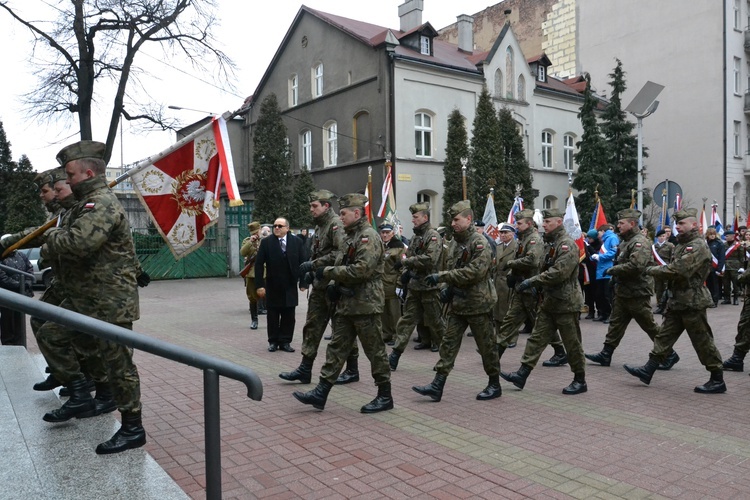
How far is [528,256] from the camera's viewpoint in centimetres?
840

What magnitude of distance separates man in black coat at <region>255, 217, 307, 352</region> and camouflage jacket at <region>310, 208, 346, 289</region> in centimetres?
230

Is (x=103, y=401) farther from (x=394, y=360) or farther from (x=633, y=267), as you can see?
(x=633, y=267)

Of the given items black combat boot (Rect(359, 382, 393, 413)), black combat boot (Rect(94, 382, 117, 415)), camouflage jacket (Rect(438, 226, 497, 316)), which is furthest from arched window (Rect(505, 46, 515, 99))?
black combat boot (Rect(94, 382, 117, 415))

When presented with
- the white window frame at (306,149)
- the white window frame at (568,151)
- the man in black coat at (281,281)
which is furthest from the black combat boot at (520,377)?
the white window frame at (568,151)

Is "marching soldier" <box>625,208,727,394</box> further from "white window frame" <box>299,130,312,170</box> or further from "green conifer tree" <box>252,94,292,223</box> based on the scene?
"white window frame" <box>299,130,312,170</box>

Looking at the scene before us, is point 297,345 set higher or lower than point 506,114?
lower

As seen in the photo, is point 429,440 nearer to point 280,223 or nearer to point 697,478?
point 697,478

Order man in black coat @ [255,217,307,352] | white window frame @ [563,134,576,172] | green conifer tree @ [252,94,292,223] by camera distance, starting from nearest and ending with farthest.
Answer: man in black coat @ [255,217,307,352] → green conifer tree @ [252,94,292,223] → white window frame @ [563,134,576,172]

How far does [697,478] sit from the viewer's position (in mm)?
4391

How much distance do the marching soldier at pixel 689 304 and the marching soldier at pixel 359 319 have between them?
10.2 ft

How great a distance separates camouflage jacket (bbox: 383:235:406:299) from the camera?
→ 10166 millimetres

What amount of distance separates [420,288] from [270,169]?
21.5 meters

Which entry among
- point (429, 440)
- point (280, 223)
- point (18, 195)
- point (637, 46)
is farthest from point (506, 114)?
point (18, 195)

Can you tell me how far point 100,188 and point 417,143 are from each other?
83.4ft
